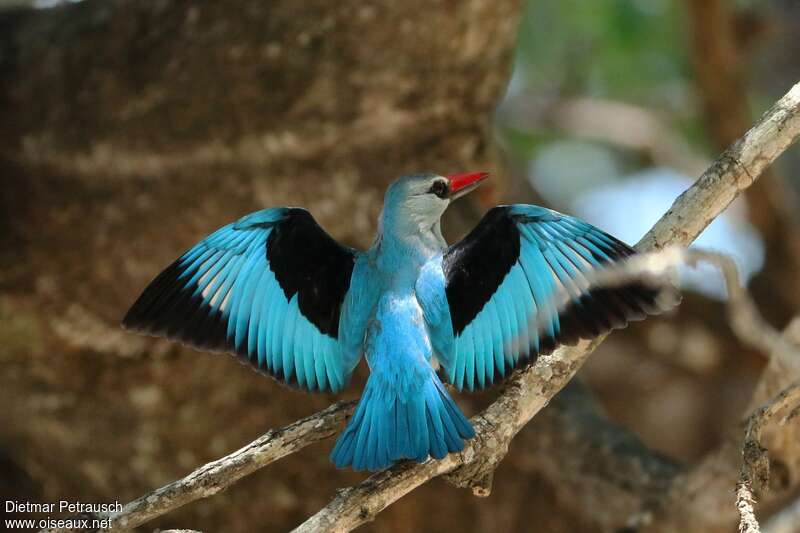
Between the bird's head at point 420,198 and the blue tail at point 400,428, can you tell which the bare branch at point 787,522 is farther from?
the bird's head at point 420,198

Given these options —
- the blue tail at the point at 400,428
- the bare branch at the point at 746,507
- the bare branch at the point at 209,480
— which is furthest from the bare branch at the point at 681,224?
the bare branch at the point at 746,507

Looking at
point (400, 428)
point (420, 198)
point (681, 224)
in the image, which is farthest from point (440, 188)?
point (400, 428)

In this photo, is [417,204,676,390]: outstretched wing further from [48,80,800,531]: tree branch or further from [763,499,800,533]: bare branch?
[763,499,800,533]: bare branch

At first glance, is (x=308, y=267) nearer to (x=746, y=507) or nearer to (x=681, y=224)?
(x=681, y=224)

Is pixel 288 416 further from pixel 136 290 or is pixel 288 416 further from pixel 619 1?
pixel 619 1

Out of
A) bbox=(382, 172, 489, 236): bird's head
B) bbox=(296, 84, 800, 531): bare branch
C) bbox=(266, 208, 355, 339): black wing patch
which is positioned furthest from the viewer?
bbox=(382, 172, 489, 236): bird's head

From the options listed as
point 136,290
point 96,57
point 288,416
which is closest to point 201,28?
point 96,57

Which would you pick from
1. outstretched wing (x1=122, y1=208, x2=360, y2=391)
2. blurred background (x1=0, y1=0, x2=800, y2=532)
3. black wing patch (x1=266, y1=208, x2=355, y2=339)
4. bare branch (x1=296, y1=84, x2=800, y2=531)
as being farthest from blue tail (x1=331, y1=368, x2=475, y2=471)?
blurred background (x1=0, y1=0, x2=800, y2=532)
